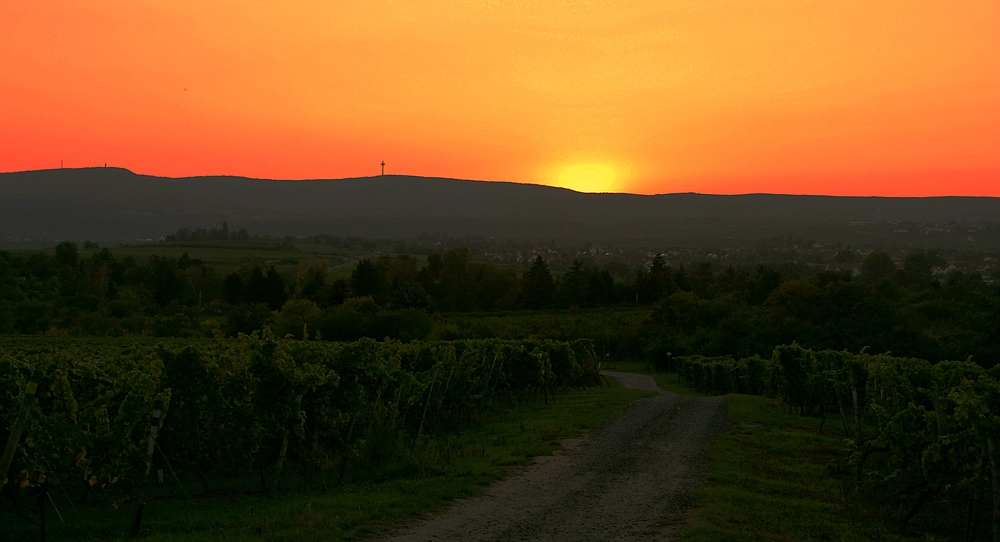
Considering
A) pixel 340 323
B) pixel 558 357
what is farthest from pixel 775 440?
pixel 340 323

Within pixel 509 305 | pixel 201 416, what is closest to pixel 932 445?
pixel 201 416

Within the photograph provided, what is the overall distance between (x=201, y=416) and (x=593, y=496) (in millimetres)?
6644

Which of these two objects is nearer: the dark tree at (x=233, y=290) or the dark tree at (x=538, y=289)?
the dark tree at (x=233, y=290)

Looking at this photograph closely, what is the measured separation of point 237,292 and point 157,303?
1007 cm

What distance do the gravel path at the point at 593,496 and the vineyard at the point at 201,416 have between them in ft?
10.7

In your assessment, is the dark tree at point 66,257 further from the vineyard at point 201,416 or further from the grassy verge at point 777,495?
the grassy verge at point 777,495

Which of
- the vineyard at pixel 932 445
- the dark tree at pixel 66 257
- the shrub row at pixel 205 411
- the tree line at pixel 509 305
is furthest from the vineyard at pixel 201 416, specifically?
the dark tree at pixel 66 257

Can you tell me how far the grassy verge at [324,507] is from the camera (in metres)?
10.6

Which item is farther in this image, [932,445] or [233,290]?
[233,290]

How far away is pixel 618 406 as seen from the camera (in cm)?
2902

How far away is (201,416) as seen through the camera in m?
13.6

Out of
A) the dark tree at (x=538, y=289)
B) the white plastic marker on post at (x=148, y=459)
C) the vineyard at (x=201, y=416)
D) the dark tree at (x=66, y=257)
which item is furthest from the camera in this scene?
the dark tree at (x=538, y=289)

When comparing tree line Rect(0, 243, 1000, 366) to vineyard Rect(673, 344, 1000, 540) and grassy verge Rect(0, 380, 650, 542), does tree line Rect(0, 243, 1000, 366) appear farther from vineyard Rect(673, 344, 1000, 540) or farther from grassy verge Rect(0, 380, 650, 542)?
vineyard Rect(673, 344, 1000, 540)

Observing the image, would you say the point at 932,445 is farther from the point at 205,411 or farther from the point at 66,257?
the point at 66,257
